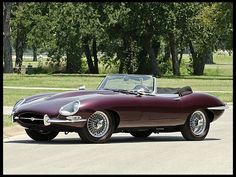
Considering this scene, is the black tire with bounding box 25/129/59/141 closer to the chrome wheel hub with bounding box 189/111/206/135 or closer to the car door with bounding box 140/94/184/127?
the car door with bounding box 140/94/184/127

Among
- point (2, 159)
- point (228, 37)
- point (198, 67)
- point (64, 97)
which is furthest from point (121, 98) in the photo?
point (198, 67)

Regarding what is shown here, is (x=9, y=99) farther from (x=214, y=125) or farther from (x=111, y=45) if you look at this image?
(x=111, y=45)

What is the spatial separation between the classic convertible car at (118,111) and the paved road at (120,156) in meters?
0.27

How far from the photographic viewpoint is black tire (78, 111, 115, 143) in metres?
13.6

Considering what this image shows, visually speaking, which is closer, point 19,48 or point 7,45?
point 7,45

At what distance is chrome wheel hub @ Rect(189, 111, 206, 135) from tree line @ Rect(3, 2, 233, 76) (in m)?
39.3

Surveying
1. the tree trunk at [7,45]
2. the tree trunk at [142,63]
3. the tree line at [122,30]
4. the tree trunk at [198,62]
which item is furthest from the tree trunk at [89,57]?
the tree trunk at [7,45]

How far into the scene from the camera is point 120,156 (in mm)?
11789

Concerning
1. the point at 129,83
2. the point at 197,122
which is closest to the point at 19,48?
the point at 129,83

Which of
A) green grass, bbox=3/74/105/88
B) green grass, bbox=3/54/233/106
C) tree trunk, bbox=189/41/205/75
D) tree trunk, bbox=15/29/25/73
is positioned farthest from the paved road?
tree trunk, bbox=15/29/25/73

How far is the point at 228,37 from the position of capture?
2532 inches

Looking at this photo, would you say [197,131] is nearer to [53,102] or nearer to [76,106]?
[76,106]

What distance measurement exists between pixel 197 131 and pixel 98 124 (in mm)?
2369

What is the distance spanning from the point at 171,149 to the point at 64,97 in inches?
91.6
